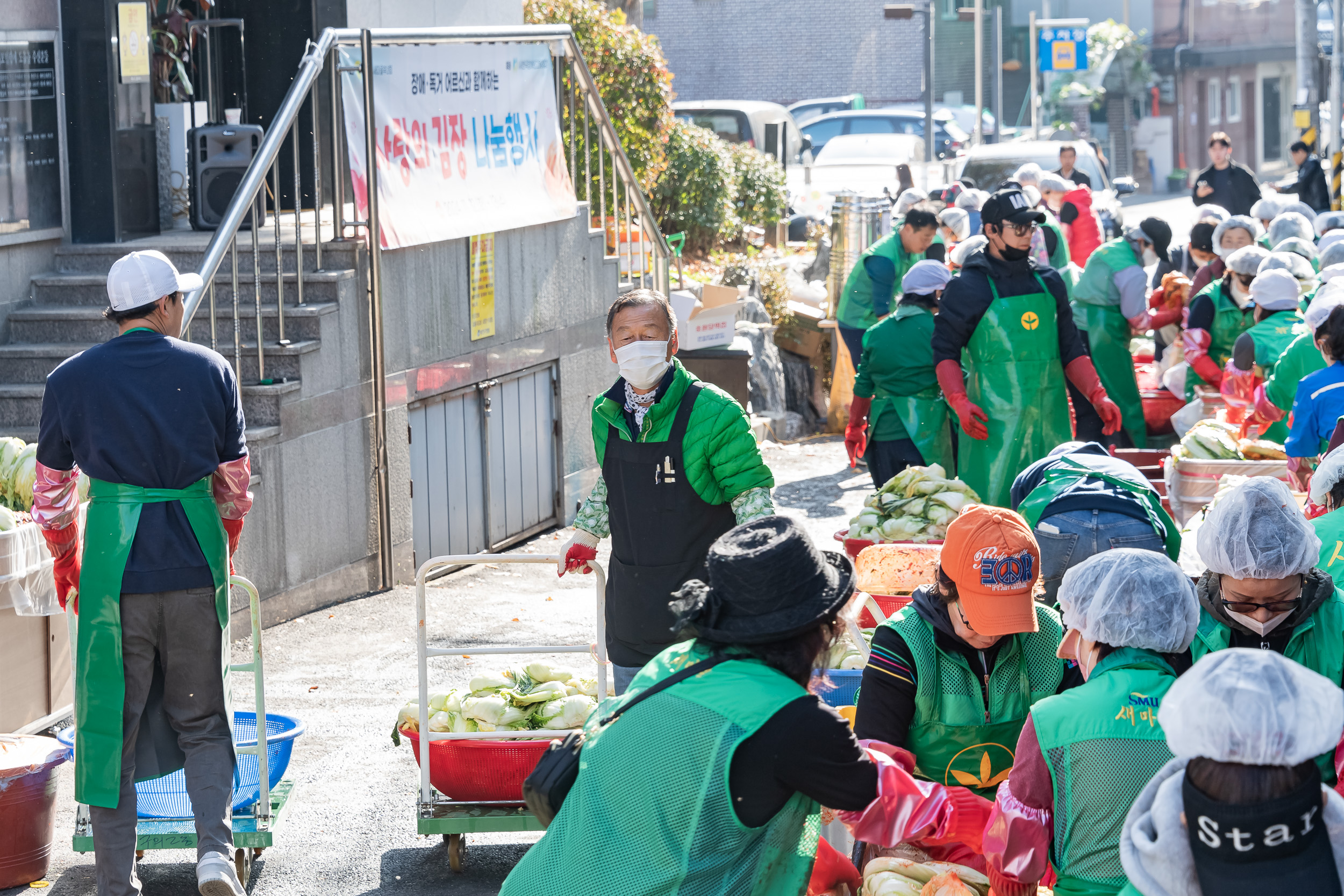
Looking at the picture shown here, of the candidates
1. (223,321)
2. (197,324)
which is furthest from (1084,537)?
(197,324)

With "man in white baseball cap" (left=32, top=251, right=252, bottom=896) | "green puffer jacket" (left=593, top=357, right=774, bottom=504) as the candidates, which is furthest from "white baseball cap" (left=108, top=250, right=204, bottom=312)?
"green puffer jacket" (left=593, top=357, right=774, bottom=504)

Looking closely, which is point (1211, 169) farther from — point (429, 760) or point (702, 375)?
point (429, 760)

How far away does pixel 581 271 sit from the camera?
1105cm

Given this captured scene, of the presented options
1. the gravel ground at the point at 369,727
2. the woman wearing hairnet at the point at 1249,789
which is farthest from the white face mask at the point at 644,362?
the woman wearing hairnet at the point at 1249,789

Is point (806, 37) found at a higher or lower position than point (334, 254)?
higher

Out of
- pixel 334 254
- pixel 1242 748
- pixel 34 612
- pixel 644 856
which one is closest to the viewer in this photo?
pixel 1242 748

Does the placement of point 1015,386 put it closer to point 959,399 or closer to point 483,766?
point 959,399

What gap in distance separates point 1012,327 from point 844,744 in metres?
4.99

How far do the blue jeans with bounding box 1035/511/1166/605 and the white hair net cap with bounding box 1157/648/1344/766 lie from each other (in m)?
2.35

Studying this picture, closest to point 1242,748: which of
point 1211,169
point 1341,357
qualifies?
point 1341,357

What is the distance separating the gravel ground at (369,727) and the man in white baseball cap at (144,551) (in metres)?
0.57

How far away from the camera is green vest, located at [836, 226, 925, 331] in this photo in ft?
38.3

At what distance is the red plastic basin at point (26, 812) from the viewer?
5078 millimetres

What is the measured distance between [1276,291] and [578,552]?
4.92 metres
